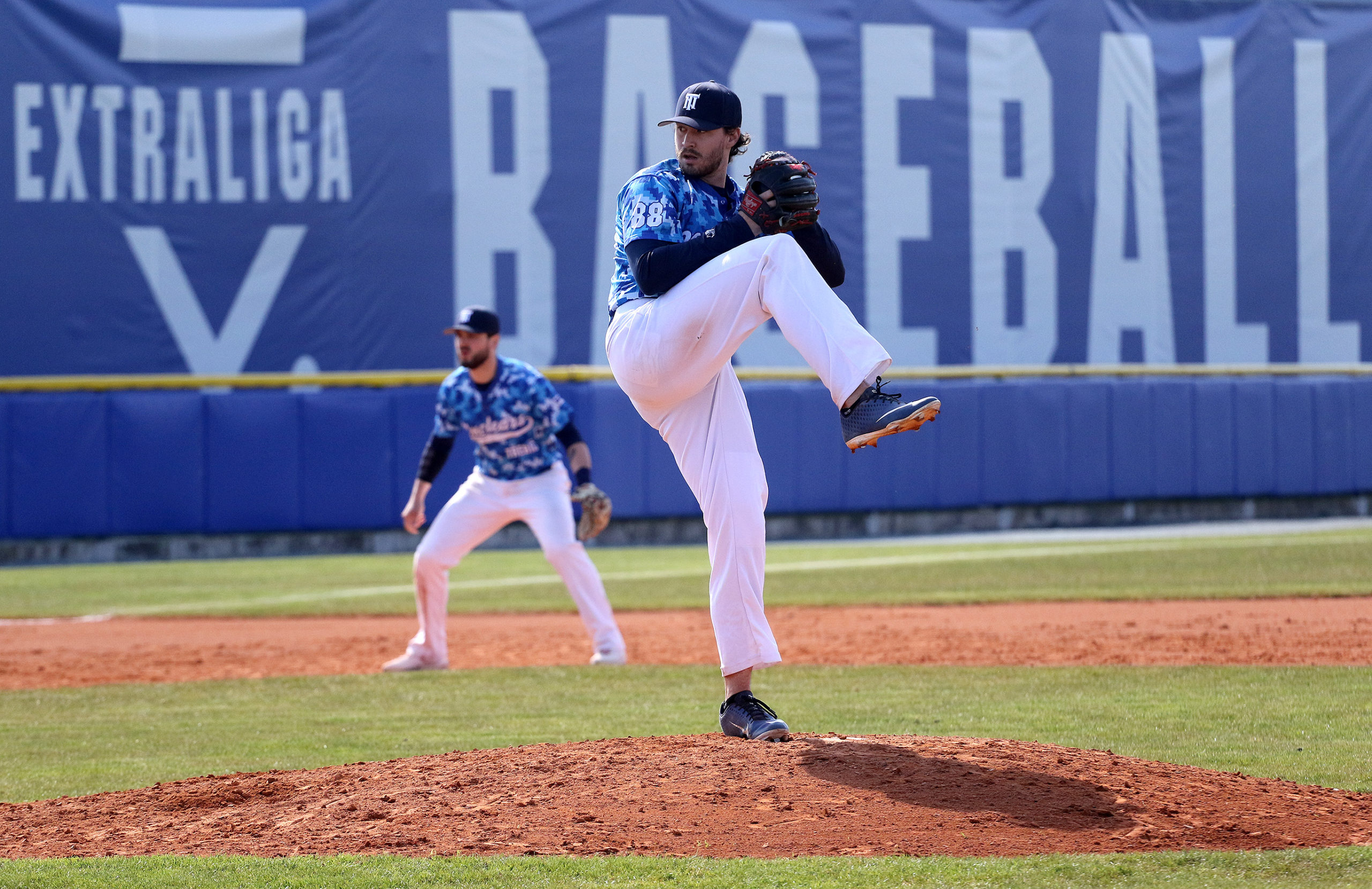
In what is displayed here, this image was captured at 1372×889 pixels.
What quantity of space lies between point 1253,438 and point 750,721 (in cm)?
1490

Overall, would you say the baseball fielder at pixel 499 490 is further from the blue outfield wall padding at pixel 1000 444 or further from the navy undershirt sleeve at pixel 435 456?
the blue outfield wall padding at pixel 1000 444

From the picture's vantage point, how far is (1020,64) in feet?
57.3

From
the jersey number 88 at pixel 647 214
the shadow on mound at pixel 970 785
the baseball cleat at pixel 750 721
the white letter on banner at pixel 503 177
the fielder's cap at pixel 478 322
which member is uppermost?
the white letter on banner at pixel 503 177

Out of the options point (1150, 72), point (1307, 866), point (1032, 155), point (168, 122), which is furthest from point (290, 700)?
point (1150, 72)

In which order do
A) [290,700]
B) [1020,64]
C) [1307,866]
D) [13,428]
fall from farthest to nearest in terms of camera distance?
[1020,64], [13,428], [290,700], [1307,866]

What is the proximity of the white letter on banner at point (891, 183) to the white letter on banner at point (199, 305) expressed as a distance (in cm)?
689

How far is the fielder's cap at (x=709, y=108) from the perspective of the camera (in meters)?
4.00

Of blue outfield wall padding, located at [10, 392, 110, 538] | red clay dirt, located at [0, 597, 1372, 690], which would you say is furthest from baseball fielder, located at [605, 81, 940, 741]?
blue outfield wall padding, located at [10, 392, 110, 538]

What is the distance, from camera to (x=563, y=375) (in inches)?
617

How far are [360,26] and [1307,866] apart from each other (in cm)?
1489

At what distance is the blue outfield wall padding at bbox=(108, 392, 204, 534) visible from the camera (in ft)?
48.5

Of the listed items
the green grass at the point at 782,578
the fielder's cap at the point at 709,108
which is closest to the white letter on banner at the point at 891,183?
the green grass at the point at 782,578

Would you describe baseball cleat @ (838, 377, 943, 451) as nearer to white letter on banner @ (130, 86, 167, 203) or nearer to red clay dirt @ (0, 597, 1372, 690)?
red clay dirt @ (0, 597, 1372, 690)

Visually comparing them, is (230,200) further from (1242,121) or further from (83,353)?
(1242,121)
